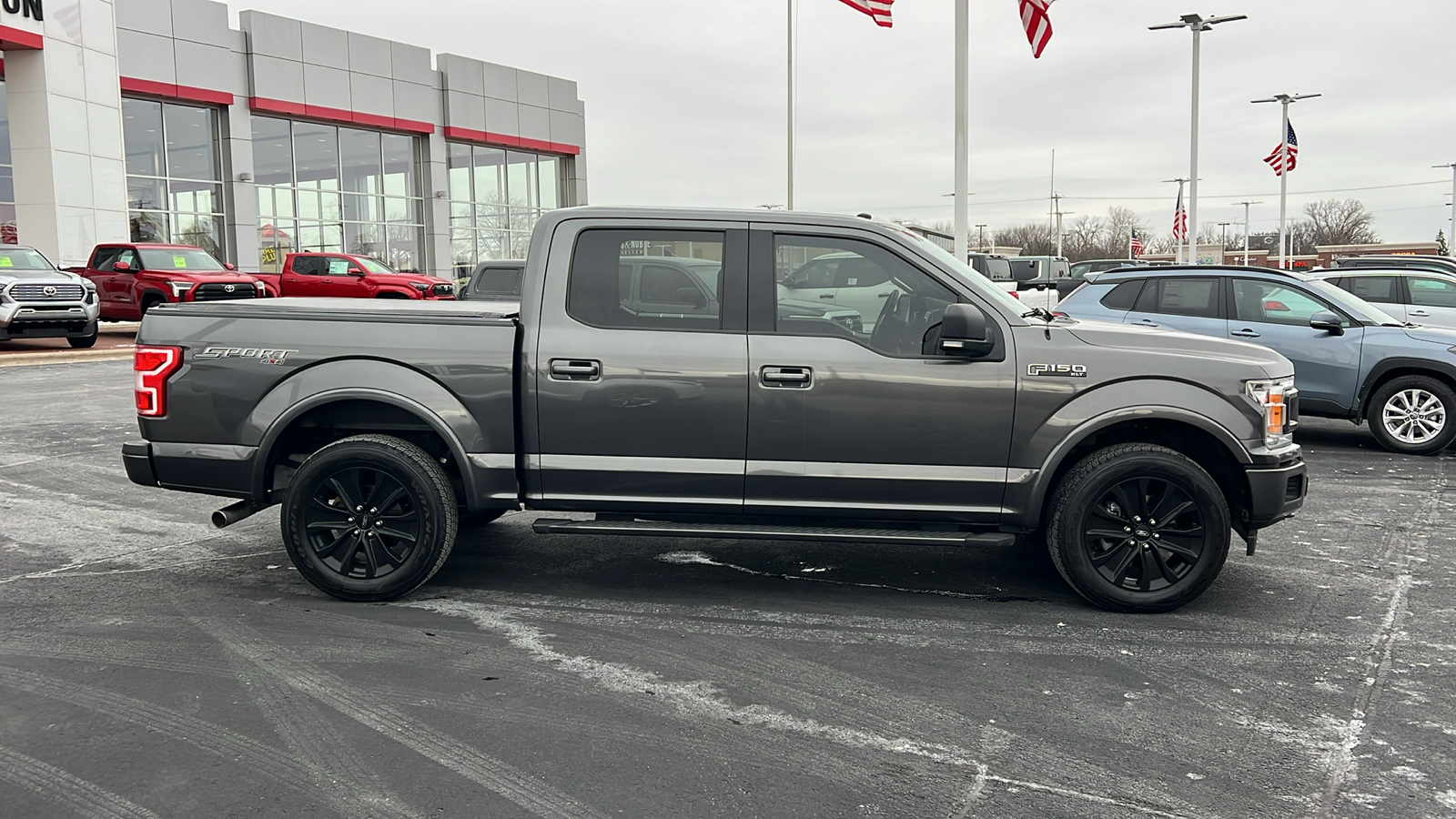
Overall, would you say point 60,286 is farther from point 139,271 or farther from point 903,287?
point 903,287

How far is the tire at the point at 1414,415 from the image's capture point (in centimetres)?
1027

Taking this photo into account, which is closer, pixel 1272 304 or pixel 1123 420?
pixel 1123 420

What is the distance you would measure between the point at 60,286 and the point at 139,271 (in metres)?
2.82

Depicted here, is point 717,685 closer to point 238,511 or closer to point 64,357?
point 238,511

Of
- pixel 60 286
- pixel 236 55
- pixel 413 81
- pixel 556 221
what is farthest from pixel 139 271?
pixel 556 221

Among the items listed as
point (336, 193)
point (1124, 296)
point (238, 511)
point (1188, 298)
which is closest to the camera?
point (238, 511)

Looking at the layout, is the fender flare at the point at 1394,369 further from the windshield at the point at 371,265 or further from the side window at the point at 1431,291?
the windshield at the point at 371,265

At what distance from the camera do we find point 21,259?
2078cm

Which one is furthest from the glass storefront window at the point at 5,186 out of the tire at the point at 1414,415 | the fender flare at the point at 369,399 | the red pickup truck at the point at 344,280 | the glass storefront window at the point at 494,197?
the tire at the point at 1414,415

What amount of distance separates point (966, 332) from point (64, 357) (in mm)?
19765

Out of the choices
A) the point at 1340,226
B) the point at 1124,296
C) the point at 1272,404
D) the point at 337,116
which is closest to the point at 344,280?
the point at 337,116

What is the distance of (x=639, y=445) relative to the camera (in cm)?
546

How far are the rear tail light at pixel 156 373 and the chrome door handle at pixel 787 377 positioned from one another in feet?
9.69

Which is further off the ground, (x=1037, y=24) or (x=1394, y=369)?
(x=1037, y=24)
